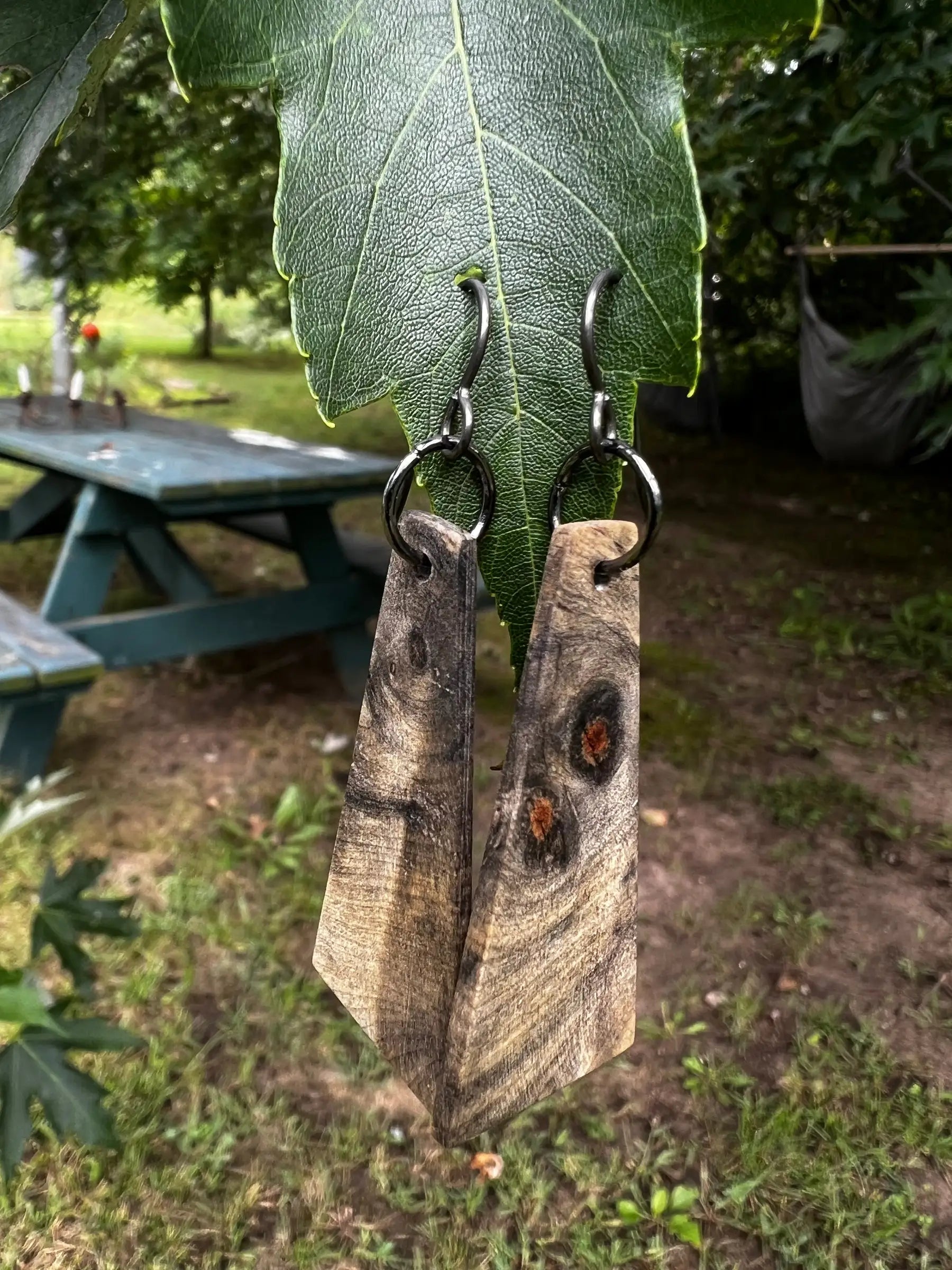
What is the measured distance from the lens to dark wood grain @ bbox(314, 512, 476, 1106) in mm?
455

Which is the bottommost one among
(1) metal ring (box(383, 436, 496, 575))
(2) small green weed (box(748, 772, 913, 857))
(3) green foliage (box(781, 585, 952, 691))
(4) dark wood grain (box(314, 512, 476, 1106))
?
(2) small green weed (box(748, 772, 913, 857))

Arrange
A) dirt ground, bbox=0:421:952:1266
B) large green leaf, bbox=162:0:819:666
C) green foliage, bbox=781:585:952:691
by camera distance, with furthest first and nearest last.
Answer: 1. green foliage, bbox=781:585:952:691
2. dirt ground, bbox=0:421:952:1266
3. large green leaf, bbox=162:0:819:666

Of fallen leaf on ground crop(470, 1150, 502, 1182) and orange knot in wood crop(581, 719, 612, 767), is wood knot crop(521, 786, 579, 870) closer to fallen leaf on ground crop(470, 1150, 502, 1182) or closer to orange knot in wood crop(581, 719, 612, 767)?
orange knot in wood crop(581, 719, 612, 767)

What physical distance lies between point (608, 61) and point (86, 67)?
0.19m

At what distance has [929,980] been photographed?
204cm

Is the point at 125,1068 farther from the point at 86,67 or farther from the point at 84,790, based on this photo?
the point at 86,67

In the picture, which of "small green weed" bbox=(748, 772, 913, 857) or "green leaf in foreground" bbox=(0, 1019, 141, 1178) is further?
"small green weed" bbox=(748, 772, 913, 857)

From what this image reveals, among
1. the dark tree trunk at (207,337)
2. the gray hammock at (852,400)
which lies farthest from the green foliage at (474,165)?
the dark tree trunk at (207,337)

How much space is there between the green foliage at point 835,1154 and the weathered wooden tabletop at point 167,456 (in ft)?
5.98

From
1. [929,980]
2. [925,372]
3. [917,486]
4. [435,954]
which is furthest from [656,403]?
[435,954]

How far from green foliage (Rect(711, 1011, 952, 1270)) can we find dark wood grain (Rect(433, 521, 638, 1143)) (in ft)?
4.38

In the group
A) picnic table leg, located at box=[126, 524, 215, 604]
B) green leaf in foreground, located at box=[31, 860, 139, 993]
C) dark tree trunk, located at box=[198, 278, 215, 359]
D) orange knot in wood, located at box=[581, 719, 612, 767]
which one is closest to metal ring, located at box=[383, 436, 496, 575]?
orange knot in wood, located at box=[581, 719, 612, 767]

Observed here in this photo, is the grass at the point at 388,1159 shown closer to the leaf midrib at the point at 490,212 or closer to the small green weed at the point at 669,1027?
the small green weed at the point at 669,1027

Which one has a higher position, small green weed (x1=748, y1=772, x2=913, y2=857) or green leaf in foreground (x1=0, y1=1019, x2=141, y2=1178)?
green leaf in foreground (x1=0, y1=1019, x2=141, y2=1178)
